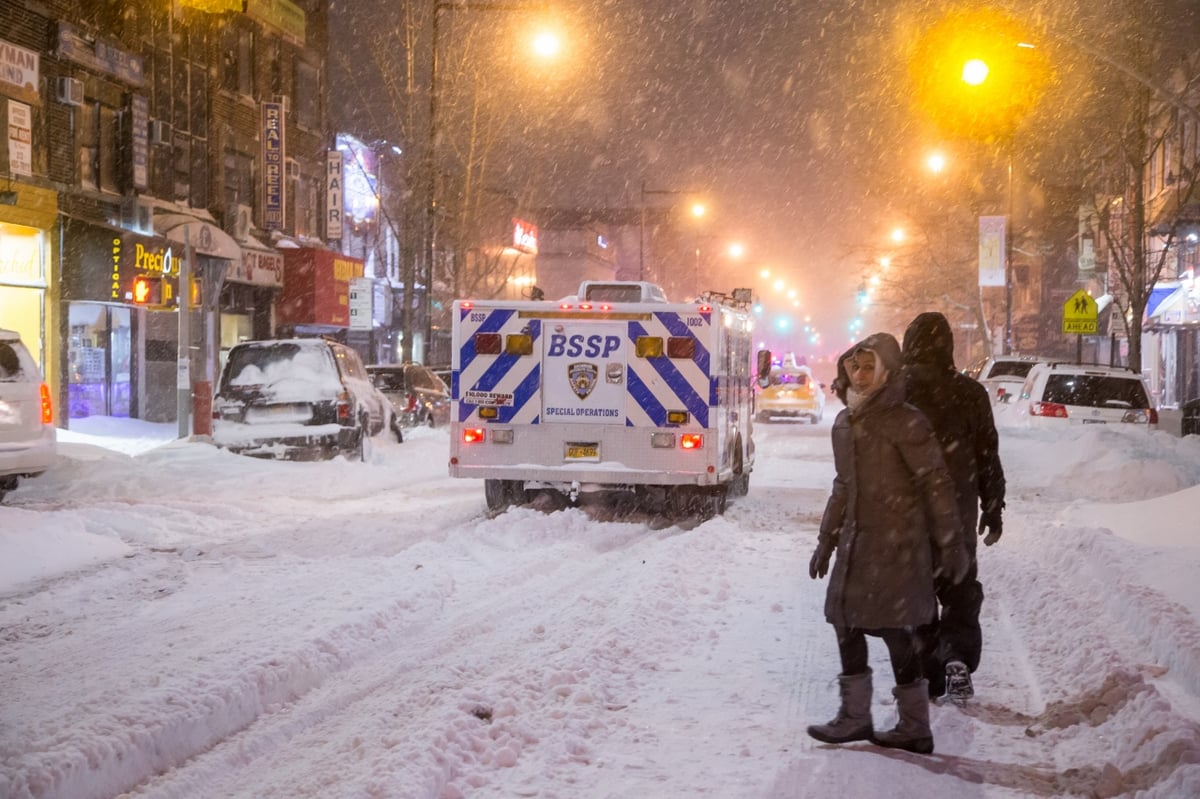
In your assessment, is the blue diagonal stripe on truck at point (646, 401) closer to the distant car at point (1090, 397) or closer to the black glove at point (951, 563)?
the black glove at point (951, 563)

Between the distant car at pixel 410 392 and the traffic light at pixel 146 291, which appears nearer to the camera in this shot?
the traffic light at pixel 146 291

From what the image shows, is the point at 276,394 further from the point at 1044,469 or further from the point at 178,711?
the point at 178,711

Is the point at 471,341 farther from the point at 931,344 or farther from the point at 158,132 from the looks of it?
the point at 158,132

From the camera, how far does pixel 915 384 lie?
6.34 metres

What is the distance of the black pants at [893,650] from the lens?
530 cm

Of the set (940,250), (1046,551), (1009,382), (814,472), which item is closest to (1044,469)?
(814,472)

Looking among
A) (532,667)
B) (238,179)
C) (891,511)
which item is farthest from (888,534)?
(238,179)

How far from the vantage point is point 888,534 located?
5.26 meters

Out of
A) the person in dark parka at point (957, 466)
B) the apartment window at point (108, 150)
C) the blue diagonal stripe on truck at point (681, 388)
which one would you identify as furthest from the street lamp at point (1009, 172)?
the apartment window at point (108, 150)

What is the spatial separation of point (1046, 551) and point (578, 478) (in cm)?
441

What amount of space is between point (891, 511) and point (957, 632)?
136cm

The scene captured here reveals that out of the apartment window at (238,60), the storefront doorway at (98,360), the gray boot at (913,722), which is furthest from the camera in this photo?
the apartment window at (238,60)

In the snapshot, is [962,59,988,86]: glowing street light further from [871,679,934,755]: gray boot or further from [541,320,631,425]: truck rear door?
[871,679,934,755]: gray boot

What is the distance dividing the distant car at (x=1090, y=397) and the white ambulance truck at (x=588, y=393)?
10.7 meters
